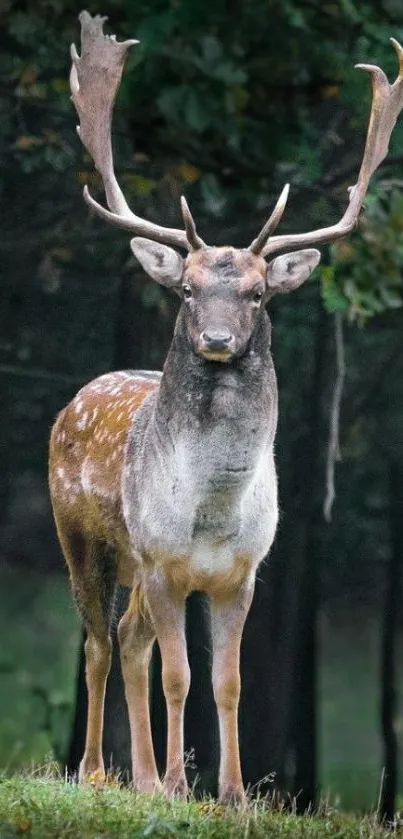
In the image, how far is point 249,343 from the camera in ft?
28.6

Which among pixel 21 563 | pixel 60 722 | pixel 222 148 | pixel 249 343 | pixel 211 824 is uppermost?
pixel 222 148

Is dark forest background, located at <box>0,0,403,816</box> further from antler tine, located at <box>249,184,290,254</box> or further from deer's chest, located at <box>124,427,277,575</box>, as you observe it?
antler tine, located at <box>249,184,290,254</box>

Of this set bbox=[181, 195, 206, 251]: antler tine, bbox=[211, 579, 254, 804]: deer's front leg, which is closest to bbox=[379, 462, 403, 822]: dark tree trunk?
bbox=[211, 579, 254, 804]: deer's front leg

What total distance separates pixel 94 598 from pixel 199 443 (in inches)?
67.5

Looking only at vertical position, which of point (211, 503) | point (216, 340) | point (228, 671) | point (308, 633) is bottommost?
point (308, 633)

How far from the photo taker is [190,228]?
28.6 ft

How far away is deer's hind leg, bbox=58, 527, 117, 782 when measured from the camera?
10.2 m

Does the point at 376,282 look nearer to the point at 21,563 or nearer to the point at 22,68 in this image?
the point at 22,68

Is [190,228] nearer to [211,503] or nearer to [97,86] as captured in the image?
[211,503]

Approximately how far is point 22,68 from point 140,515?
477cm

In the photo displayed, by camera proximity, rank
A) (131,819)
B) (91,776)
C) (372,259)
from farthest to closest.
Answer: (372,259) → (91,776) → (131,819)

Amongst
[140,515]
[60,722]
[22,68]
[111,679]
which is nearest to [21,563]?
[60,722]

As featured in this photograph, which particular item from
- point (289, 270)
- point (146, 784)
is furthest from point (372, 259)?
point (146, 784)

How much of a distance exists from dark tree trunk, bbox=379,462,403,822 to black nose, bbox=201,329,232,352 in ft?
29.1
